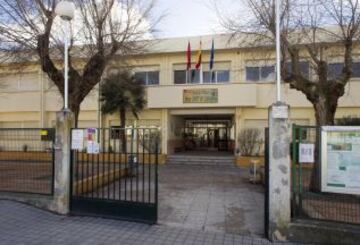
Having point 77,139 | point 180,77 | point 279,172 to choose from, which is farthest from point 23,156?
point 180,77

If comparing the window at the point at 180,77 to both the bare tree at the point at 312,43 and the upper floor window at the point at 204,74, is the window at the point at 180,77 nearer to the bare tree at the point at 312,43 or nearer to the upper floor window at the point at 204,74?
the upper floor window at the point at 204,74

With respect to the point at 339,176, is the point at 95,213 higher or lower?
lower

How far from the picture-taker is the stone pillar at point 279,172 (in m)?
6.27

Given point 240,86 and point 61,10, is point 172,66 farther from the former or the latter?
point 61,10

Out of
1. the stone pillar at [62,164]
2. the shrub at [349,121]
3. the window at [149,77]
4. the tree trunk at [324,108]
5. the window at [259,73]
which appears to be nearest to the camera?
the stone pillar at [62,164]

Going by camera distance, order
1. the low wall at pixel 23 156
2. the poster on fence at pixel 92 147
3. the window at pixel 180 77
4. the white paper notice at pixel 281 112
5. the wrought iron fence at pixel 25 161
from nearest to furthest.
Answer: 1. the white paper notice at pixel 281 112
2. the poster on fence at pixel 92 147
3. the wrought iron fence at pixel 25 161
4. the low wall at pixel 23 156
5. the window at pixel 180 77

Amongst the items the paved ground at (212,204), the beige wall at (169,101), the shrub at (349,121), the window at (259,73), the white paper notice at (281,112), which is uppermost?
the window at (259,73)

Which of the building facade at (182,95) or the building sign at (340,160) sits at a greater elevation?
the building facade at (182,95)

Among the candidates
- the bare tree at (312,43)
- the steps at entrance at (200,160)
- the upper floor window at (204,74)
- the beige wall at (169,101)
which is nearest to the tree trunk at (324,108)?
the bare tree at (312,43)

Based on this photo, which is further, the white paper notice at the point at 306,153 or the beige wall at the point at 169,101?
the beige wall at the point at 169,101

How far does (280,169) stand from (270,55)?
8170 millimetres

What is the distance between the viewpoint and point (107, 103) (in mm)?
20531

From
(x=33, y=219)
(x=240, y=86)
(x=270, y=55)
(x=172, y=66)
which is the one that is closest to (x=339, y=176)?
(x=33, y=219)

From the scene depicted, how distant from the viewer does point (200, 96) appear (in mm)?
20406
